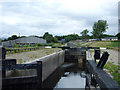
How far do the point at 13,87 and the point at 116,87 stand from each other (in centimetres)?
512

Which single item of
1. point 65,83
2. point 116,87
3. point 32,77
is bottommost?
point 65,83

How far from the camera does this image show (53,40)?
61219 millimetres

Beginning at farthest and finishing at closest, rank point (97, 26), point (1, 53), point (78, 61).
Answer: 1. point (97, 26)
2. point (78, 61)
3. point (1, 53)

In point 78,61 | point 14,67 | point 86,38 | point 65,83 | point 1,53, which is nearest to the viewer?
point 14,67

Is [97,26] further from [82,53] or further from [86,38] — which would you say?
[82,53]

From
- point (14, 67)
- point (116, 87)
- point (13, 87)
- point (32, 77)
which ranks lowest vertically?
point (13, 87)

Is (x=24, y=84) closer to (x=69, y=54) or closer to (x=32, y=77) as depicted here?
(x=32, y=77)

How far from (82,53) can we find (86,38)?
5493 centimetres

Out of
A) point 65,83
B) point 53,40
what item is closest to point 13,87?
point 65,83

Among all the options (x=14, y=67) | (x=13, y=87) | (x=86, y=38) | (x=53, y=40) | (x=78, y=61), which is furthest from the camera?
(x=86, y=38)

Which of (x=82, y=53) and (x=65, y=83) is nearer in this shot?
(x=65, y=83)

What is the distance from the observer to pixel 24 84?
570 cm

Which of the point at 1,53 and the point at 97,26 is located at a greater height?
the point at 97,26

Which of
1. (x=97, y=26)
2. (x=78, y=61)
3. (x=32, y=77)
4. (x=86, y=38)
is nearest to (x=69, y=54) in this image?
(x=78, y=61)
